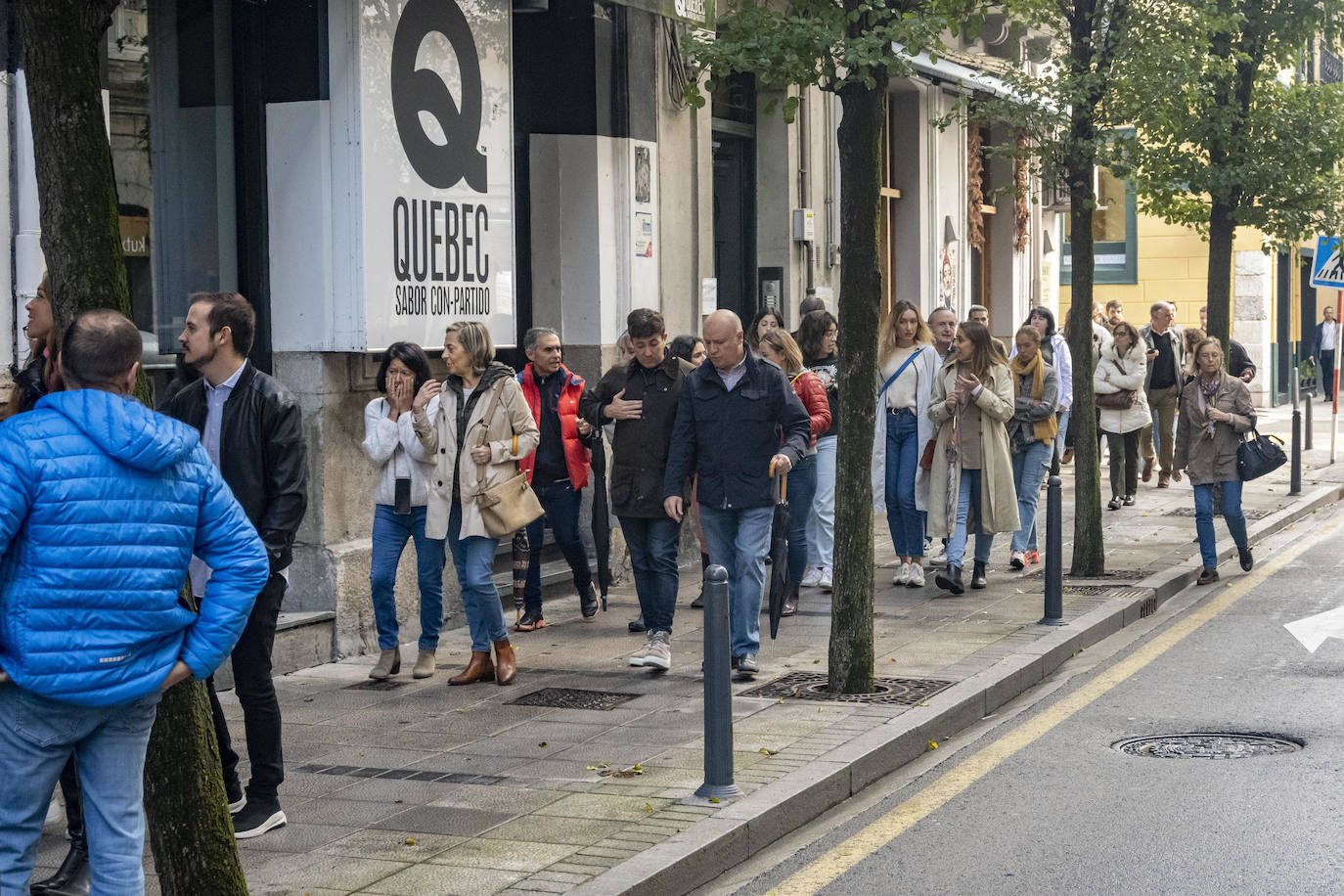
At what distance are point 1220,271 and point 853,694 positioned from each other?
1053 centimetres

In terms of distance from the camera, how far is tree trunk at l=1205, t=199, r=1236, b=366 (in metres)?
16.7

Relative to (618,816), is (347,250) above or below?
above

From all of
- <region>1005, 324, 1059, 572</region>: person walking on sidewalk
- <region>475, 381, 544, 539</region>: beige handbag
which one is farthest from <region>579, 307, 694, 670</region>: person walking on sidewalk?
<region>1005, 324, 1059, 572</region>: person walking on sidewalk

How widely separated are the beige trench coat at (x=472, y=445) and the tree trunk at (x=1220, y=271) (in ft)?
32.5

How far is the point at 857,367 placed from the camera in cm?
835

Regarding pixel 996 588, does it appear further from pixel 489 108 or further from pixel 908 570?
pixel 489 108

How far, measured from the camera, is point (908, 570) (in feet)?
39.3

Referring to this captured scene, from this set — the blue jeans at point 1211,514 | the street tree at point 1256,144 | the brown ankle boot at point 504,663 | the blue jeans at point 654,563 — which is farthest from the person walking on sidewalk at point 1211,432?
the brown ankle boot at point 504,663

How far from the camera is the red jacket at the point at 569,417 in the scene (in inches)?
410

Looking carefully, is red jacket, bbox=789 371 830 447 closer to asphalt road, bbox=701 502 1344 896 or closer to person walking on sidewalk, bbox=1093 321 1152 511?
asphalt road, bbox=701 502 1344 896

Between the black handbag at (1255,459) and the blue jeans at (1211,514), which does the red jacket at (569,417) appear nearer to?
the blue jeans at (1211,514)

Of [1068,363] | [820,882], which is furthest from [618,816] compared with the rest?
[1068,363]

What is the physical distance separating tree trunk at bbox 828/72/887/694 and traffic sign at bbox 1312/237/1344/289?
48.9 ft

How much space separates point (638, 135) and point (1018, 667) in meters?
5.70
